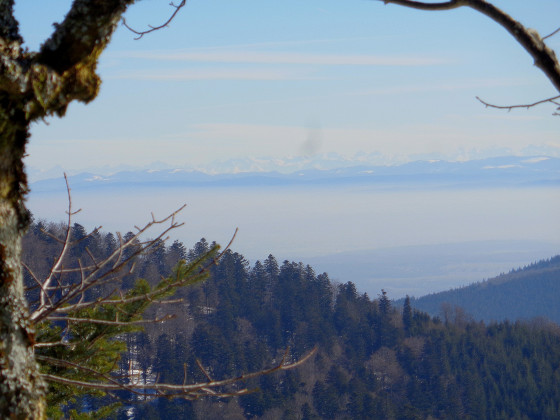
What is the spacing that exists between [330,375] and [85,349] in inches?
2386

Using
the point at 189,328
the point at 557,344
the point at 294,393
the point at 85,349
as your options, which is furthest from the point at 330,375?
the point at 85,349

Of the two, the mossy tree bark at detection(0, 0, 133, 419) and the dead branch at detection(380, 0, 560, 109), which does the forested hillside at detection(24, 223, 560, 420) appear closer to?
the mossy tree bark at detection(0, 0, 133, 419)

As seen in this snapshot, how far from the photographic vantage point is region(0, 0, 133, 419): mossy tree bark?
7.95 ft

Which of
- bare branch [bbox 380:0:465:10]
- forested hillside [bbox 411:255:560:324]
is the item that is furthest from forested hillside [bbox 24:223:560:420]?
forested hillside [bbox 411:255:560:324]

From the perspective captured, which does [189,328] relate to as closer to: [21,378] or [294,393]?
[294,393]

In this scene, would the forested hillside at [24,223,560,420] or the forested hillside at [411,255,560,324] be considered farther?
the forested hillside at [411,255,560,324]

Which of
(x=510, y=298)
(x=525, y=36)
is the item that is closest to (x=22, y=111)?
(x=525, y=36)

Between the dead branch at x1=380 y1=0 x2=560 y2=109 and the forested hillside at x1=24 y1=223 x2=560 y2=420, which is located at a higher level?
the dead branch at x1=380 y1=0 x2=560 y2=109

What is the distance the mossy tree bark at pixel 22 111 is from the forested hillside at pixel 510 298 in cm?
13178

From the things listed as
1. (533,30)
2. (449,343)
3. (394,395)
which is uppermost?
(533,30)

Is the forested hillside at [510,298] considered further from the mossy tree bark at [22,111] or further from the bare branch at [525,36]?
the mossy tree bark at [22,111]

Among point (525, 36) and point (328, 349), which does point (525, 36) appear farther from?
point (328, 349)

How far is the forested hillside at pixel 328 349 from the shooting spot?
57.9 m

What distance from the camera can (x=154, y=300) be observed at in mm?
4605
